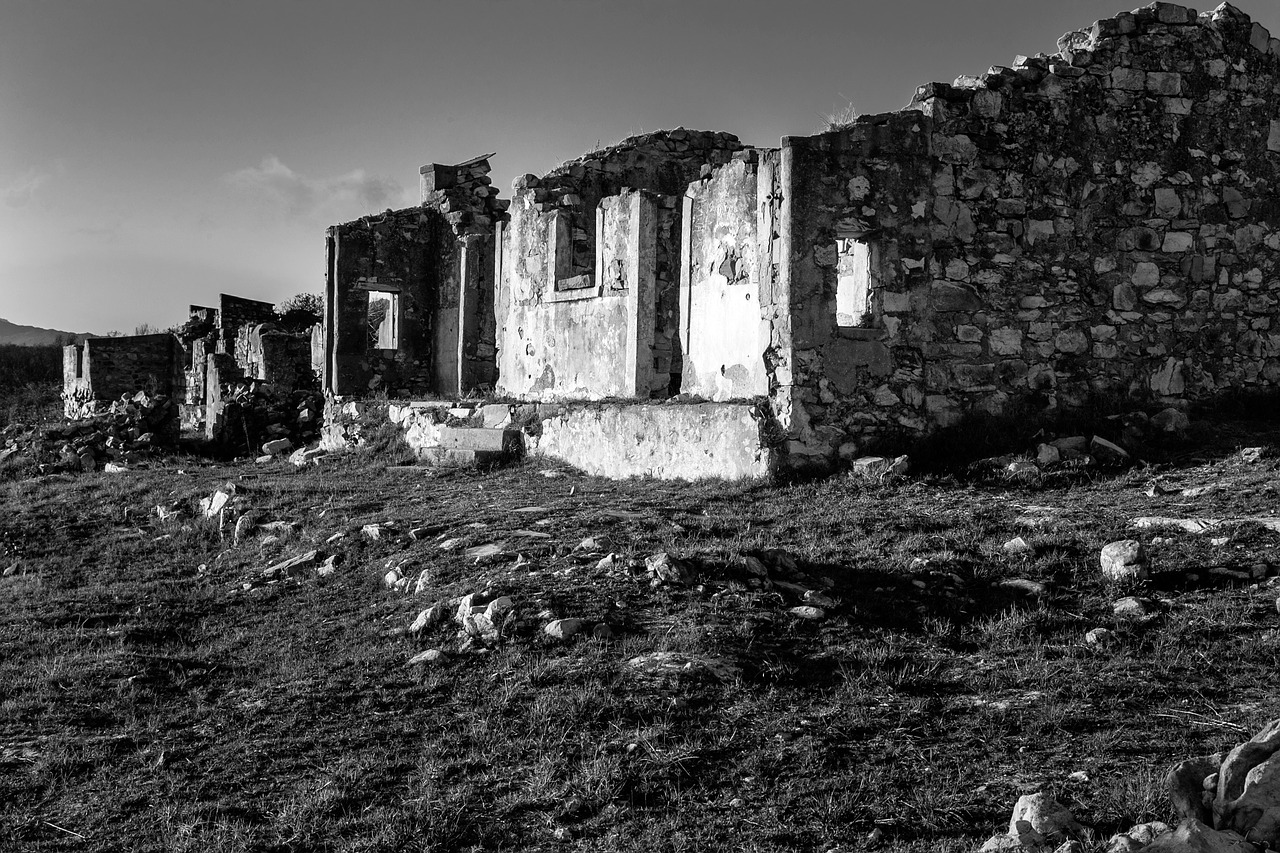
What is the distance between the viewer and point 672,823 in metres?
3.73

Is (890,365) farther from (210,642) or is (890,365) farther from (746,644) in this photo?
(210,642)

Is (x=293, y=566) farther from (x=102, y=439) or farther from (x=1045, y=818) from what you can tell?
(x=102, y=439)

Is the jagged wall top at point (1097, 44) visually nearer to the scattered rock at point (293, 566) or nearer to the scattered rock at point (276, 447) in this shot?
the scattered rock at point (293, 566)

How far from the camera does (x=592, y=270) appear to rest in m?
13.8

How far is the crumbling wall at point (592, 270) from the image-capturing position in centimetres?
1202

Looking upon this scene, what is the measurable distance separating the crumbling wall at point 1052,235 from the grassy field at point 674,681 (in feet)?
4.20

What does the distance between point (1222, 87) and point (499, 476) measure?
8.20 m

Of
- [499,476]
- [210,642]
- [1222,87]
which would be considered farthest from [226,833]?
[1222,87]

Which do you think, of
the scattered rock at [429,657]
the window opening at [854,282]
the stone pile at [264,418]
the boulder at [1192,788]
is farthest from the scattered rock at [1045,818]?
the stone pile at [264,418]

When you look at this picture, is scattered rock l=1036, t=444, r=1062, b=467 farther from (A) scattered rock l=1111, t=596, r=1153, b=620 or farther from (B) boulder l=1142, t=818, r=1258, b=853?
(B) boulder l=1142, t=818, r=1258, b=853

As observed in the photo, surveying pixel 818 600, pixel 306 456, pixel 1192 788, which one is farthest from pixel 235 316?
pixel 1192 788

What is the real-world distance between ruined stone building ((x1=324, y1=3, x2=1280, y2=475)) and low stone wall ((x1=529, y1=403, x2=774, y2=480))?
26 millimetres

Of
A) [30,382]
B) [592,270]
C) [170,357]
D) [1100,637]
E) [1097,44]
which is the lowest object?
[1100,637]

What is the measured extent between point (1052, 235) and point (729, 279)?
3018 mm
